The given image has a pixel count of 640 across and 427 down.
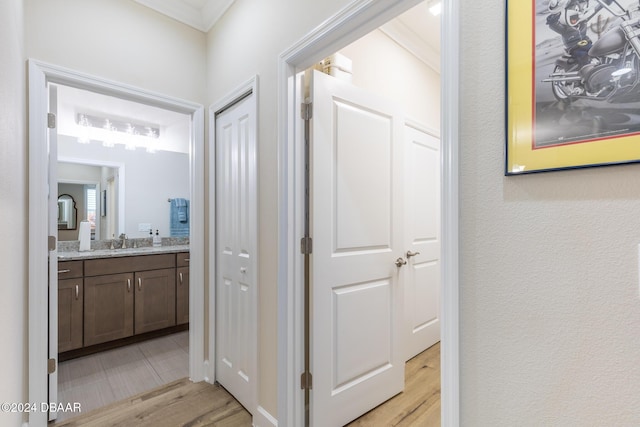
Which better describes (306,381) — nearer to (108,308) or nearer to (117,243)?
(108,308)

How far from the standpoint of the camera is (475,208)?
2.87 feet

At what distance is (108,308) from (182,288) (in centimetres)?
70

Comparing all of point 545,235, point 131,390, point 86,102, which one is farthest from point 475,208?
point 86,102

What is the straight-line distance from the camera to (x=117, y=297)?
2.90m

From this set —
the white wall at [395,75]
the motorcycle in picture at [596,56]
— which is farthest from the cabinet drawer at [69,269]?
the motorcycle in picture at [596,56]

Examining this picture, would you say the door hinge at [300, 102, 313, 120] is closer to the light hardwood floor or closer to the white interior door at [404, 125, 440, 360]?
the white interior door at [404, 125, 440, 360]

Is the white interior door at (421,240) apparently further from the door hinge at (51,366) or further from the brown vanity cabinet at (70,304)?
the brown vanity cabinet at (70,304)

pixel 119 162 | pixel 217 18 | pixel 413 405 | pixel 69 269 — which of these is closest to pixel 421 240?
pixel 413 405

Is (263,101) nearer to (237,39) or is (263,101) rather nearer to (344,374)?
(237,39)

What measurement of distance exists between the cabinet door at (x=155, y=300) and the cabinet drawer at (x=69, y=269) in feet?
1.58

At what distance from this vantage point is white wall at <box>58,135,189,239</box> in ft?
11.2

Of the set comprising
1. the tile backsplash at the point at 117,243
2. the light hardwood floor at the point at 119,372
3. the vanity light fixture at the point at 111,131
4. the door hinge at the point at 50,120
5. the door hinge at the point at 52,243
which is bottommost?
the light hardwood floor at the point at 119,372

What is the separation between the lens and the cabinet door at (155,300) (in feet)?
9.96

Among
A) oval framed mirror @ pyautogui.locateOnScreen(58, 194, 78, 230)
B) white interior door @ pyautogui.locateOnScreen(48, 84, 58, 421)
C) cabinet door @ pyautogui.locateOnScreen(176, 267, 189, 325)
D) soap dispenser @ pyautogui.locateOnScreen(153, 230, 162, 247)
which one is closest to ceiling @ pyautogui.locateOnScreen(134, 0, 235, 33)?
white interior door @ pyautogui.locateOnScreen(48, 84, 58, 421)
